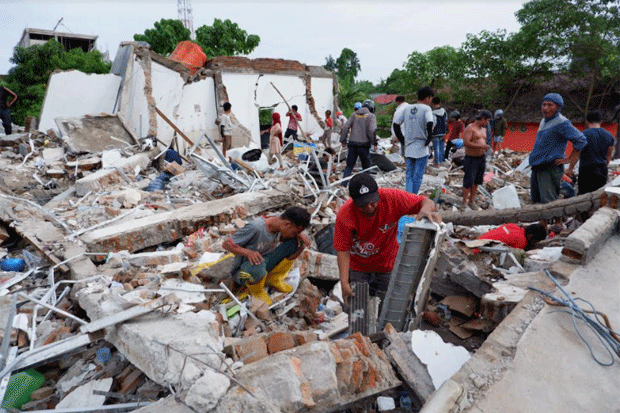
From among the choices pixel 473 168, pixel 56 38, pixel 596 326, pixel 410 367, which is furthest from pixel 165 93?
pixel 56 38

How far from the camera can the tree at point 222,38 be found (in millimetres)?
25406

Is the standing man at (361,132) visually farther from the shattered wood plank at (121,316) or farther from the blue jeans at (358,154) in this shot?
the shattered wood plank at (121,316)

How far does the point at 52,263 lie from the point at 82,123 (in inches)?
283

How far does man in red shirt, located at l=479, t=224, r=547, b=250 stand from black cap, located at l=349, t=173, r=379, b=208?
2.47m

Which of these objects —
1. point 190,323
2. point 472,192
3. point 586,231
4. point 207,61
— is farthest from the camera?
point 207,61

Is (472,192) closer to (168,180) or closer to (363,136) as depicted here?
(363,136)

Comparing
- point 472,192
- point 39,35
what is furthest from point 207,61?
point 39,35

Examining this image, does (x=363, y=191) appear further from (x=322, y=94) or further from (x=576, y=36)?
(x=576, y=36)

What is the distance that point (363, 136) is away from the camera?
7023 mm

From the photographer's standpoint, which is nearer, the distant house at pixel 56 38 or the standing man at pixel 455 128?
the standing man at pixel 455 128

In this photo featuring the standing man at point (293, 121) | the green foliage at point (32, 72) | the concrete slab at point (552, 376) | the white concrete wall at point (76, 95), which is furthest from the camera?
the green foliage at point (32, 72)

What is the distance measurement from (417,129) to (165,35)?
2424 centimetres

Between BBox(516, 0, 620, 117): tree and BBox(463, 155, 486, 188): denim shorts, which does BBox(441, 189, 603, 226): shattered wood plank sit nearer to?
→ BBox(463, 155, 486, 188): denim shorts

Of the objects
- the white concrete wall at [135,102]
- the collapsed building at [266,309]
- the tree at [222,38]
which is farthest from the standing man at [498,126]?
the tree at [222,38]
